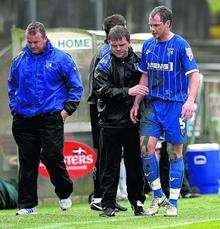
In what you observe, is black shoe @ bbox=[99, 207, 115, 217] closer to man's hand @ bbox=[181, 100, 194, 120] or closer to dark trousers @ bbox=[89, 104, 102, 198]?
dark trousers @ bbox=[89, 104, 102, 198]

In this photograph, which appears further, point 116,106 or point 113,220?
point 116,106

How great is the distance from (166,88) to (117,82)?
490 millimetres

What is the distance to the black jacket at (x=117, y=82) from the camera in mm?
10031

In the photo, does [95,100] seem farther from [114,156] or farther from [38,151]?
[114,156]

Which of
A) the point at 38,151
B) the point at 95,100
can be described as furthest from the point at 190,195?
the point at 38,151

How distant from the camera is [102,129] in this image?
10195 millimetres

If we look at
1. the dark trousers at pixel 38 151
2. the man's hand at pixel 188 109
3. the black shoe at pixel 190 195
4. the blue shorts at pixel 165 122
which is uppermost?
the man's hand at pixel 188 109

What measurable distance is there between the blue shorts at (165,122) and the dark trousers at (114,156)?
0.21 metres

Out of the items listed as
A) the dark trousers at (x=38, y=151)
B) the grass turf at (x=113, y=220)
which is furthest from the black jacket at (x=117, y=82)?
the grass turf at (x=113, y=220)

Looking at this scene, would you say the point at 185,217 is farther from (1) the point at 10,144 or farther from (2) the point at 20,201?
(1) the point at 10,144

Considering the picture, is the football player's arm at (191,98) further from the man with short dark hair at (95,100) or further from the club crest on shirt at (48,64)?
the club crest on shirt at (48,64)

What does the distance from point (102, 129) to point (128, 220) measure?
0.97 m

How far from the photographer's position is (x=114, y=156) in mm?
10133

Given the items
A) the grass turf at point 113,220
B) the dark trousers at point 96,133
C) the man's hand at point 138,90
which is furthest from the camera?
the dark trousers at point 96,133
